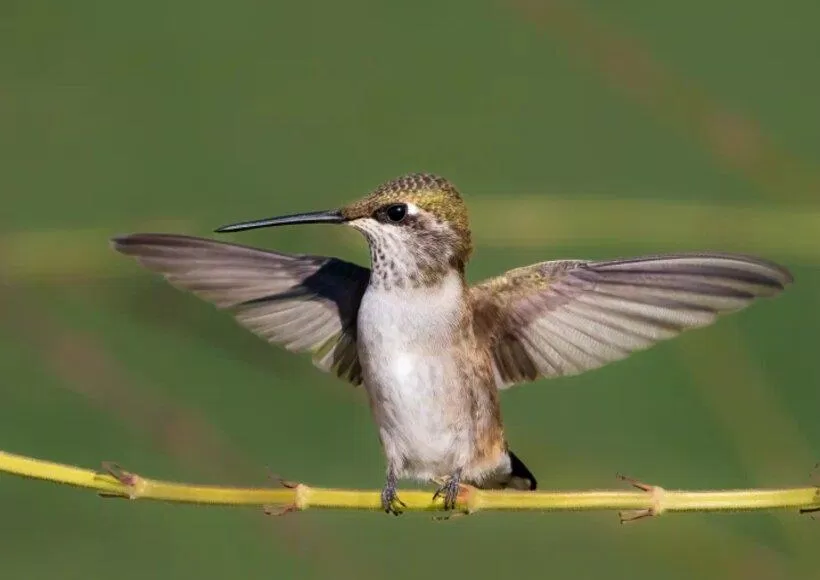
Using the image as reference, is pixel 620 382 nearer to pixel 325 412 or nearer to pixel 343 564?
pixel 325 412

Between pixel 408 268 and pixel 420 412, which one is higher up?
→ pixel 408 268

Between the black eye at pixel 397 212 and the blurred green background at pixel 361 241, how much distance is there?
33 centimetres

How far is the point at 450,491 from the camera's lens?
2.00 metres

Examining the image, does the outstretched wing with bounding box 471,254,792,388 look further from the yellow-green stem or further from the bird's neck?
the yellow-green stem

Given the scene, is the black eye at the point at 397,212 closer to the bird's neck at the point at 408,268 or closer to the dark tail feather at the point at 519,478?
the bird's neck at the point at 408,268

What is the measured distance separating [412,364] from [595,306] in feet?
0.87

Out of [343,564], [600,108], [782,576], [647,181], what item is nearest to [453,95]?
[600,108]

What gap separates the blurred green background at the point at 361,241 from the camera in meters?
2.60

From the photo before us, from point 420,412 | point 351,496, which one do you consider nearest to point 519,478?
point 420,412

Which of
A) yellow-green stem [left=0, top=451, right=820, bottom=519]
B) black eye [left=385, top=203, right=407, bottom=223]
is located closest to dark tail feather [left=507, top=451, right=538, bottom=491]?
black eye [left=385, top=203, right=407, bottom=223]

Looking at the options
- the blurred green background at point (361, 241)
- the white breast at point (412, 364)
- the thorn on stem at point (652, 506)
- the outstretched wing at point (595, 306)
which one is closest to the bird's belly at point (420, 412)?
the white breast at point (412, 364)

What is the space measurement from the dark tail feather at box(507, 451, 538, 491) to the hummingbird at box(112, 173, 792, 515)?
61 mm

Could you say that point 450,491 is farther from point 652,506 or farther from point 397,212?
point 652,506

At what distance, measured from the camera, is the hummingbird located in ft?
6.53
